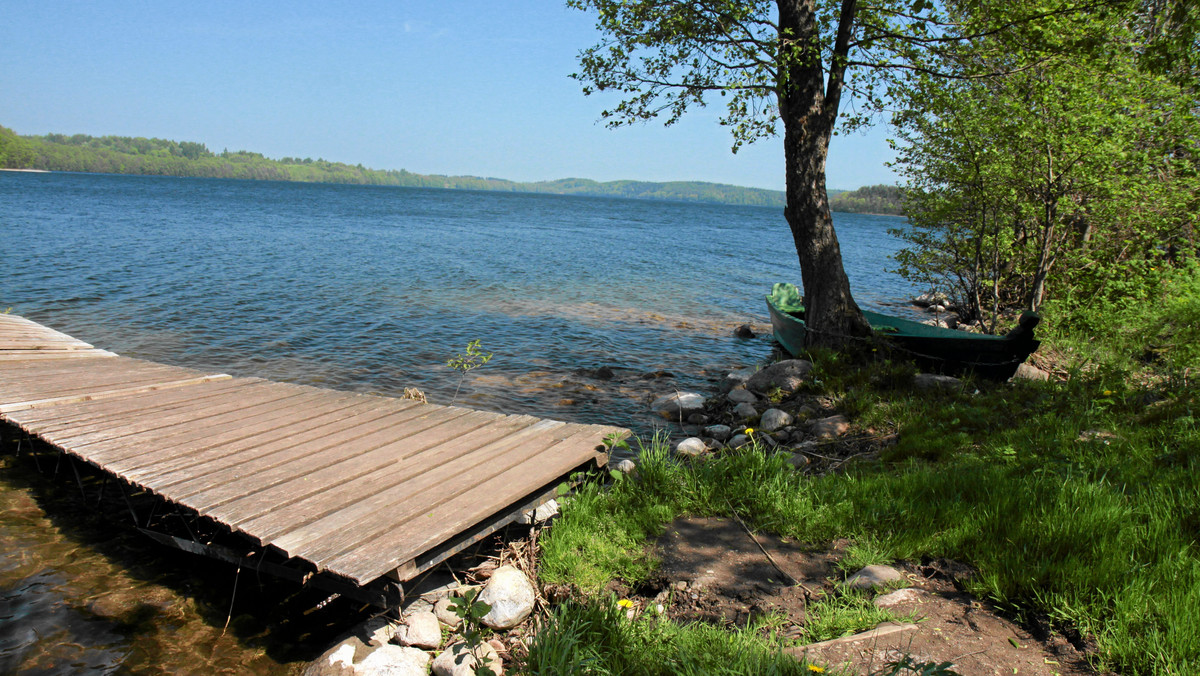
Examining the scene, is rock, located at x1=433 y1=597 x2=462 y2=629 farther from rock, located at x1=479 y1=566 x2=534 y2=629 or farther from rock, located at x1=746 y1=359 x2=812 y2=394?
rock, located at x1=746 y1=359 x2=812 y2=394

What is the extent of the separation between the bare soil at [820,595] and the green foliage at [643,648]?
23 cm

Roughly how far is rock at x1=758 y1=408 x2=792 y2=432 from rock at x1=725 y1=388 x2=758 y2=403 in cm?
123

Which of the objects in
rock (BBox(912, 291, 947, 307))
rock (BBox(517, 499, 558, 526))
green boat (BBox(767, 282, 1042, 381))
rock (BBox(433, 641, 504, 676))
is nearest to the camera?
rock (BBox(433, 641, 504, 676))

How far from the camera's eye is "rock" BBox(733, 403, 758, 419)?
392 inches

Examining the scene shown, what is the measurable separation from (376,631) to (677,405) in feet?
25.0

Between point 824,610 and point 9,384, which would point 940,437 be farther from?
point 9,384

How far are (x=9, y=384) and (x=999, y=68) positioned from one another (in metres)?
15.8

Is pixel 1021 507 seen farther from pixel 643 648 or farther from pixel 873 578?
pixel 643 648

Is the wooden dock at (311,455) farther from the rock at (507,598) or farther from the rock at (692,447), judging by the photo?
the rock at (692,447)

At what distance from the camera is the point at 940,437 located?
7.10 metres

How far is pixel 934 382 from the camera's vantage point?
935 cm

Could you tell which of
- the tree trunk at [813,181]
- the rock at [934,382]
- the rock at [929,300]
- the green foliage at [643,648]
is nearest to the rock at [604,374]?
the tree trunk at [813,181]

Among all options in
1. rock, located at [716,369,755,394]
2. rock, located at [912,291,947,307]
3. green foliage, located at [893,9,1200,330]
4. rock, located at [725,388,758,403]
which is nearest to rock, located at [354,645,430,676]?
rock, located at [725,388,758,403]

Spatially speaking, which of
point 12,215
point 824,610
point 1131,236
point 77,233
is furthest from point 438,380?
point 12,215
